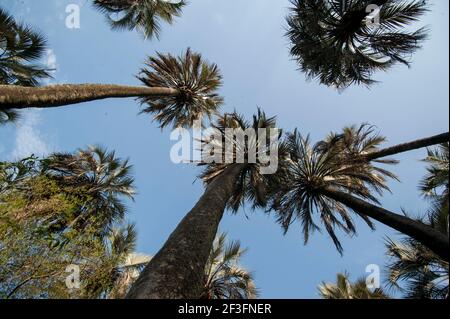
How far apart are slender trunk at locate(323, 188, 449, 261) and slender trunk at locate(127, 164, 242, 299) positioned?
3136 mm

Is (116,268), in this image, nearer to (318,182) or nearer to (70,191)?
(70,191)

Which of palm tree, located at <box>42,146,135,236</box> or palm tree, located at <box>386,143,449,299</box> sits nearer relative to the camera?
palm tree, located at <box>386,143,449,299</box>

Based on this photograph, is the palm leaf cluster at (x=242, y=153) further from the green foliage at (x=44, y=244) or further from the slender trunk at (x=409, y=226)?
the green foliage at (x=44, y=244)

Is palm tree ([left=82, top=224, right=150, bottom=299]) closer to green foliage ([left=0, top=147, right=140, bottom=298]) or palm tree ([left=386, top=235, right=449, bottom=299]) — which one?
green foliage ([left=0, top=147, right=140, bottom=298])

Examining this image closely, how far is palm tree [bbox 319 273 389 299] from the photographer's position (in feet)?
31.2

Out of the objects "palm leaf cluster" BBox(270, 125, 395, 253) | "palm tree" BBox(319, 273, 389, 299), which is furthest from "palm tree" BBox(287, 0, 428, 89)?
"palm tree" BBox(319, 273, 389, 299)

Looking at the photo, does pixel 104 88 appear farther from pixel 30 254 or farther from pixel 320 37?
pixel 320 37

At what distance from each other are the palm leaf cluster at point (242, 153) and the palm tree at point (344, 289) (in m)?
3.92

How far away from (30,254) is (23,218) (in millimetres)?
1010

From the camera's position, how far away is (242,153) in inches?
409

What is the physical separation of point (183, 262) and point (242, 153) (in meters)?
6.86

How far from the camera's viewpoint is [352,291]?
10.5 m

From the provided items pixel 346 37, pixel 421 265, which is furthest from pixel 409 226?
pixel 346 37

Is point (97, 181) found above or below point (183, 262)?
above
